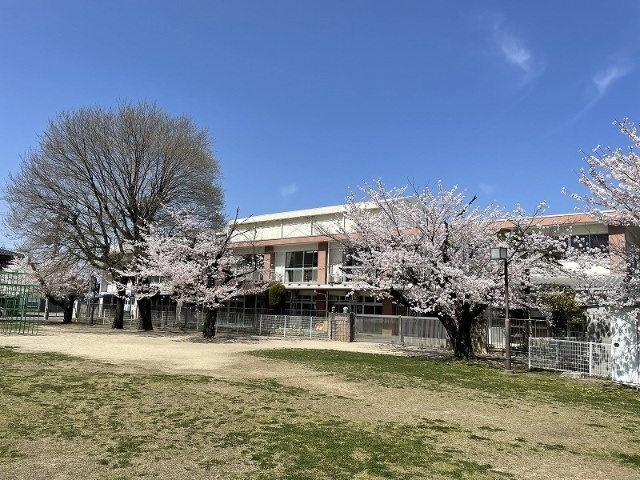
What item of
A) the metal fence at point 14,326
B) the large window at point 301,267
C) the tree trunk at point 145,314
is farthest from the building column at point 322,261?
the metal fence at point 14,326

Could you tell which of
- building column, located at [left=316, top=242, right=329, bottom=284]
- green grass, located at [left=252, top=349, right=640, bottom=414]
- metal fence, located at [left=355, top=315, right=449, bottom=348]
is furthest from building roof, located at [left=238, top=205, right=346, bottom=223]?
green grass, located at [left=252, top=349, right=640, bottom=414]

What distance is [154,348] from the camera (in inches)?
804

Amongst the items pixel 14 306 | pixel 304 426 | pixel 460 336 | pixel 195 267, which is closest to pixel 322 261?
pixel 195 267

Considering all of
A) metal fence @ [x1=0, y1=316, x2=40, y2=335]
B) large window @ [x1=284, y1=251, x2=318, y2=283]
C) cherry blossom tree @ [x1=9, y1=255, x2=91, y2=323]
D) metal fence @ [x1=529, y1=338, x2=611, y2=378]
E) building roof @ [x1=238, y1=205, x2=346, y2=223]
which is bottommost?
metal fence @ [x1=0, y1=316, x2=40, y2=335]

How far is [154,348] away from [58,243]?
1297 centimetres

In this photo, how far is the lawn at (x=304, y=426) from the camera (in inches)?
221

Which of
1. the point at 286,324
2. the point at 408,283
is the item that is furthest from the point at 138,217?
the point at 408,283

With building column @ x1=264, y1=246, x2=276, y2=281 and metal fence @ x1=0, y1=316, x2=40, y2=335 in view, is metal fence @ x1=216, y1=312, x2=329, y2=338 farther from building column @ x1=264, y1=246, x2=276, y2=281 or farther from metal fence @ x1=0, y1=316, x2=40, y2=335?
metal fence @ x1=0, y1=316, x2=40, y2=335

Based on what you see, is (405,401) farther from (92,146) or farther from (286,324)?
(92,146)

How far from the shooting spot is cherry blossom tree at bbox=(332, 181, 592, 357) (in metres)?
18.0

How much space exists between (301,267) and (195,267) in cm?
1506

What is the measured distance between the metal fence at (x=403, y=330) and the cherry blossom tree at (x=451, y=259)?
4.58 meters

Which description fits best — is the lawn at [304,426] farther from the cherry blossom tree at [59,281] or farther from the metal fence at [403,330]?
the cherry blossom tree at [59,281]

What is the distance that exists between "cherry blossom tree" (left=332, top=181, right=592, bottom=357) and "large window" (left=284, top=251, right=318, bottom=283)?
17.7m
